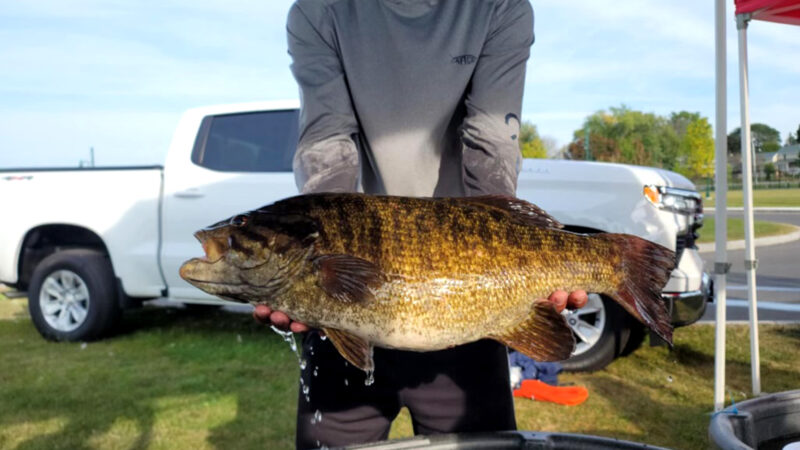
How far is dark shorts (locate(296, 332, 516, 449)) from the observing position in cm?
195

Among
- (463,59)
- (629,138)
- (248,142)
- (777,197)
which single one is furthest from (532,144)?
(463,59)

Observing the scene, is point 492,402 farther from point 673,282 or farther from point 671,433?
point 673,282

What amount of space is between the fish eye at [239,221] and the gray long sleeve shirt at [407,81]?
0.30 m

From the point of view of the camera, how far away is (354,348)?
1615 mm

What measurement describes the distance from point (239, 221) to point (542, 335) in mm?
877

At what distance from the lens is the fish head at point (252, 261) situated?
5.32 ft

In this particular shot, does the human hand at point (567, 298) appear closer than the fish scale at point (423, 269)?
No

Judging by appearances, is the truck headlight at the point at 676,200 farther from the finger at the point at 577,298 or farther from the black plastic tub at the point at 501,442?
the black plastic tub at the point at 501,442

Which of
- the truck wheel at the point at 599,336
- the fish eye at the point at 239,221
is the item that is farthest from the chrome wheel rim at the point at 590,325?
the fish eye at the point at 239,221

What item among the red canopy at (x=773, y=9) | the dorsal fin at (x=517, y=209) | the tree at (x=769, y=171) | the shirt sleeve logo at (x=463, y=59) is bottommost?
the dorsal fin at (x=517, y=209)

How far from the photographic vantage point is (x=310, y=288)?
5.25 feet

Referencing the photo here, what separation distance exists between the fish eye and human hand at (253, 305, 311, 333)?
22 centimetres

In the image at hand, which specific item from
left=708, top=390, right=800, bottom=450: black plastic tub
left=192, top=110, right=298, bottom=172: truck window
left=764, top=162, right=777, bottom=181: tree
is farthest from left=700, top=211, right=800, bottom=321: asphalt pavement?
left=708, top=390, right=800, bottom=450: black plastic tub

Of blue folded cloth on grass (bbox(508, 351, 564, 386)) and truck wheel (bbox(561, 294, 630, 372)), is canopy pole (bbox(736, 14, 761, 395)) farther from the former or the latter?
blue folded cloth on grass (bbox(508, 351, 564, 386))
